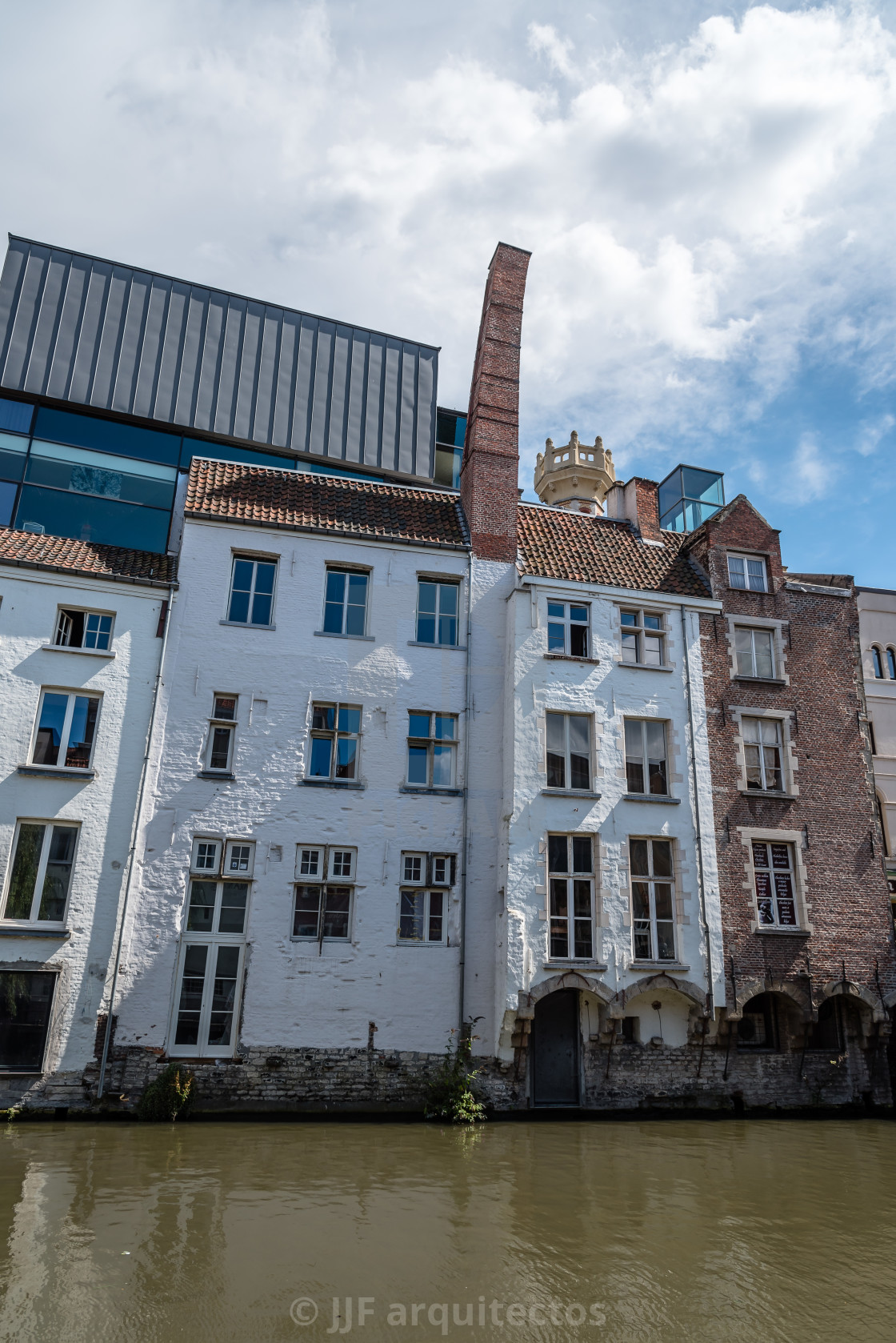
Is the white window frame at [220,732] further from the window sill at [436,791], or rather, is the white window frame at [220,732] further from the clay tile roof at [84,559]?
the window sill at [436,791]

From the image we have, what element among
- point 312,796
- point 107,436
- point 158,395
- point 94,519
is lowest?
point 312,796

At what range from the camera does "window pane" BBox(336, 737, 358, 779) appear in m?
20.2

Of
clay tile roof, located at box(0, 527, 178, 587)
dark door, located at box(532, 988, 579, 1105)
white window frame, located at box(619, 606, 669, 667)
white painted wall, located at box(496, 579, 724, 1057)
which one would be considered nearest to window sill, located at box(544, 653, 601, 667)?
white painted wall, located at box(496, 579, 724, 1057)

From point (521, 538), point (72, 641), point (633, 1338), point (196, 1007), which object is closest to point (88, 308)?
point (72, 641)

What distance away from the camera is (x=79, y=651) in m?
19.2

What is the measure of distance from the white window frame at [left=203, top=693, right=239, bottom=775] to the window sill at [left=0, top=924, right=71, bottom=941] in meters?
4.28

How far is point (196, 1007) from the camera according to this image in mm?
18000

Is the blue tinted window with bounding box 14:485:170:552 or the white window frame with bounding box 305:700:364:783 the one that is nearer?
the white window frame with bounding box 305:700:364:783

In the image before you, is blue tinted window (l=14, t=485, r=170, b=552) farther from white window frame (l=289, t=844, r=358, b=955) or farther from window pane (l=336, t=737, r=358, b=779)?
white window frame (l=289, t=844, r=358, b=955)

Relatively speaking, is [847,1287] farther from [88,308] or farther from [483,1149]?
[88,308]

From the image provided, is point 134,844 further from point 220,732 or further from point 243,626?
point 243,626

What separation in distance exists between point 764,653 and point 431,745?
9.56 meters

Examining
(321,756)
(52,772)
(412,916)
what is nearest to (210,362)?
(321,756)

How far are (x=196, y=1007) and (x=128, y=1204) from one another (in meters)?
6.90
